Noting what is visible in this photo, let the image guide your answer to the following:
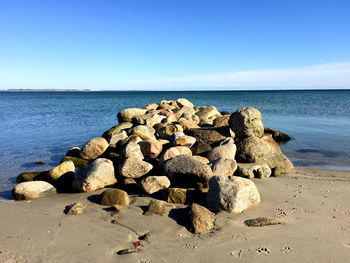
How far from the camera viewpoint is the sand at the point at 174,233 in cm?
361

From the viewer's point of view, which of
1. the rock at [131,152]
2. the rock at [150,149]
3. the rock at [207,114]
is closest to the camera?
the rock at [131,152]

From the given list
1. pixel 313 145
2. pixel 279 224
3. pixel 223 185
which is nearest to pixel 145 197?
pixel 223 185

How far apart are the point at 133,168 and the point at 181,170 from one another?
138cm

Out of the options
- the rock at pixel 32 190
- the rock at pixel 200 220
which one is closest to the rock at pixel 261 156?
the rock at pixel 200 220

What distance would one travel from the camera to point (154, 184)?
582 centimetres

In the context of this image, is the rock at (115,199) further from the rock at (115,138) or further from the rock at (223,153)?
the rock at (115,138)

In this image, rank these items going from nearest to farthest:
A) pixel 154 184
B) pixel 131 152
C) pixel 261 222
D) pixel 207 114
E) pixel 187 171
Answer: pixel 261 222, pixel 154 184, pixel 187 171, pixel 131 152, pixel 207 114

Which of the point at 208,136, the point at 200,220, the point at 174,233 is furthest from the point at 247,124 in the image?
the point at 174,233

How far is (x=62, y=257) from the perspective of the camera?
3.62 m

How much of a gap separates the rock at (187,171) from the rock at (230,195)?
706 mm

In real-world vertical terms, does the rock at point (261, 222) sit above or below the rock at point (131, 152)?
below

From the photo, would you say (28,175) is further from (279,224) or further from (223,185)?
(279,224)

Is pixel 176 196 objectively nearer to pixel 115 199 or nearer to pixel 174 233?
pixel 174 233

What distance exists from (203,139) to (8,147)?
8.99m
